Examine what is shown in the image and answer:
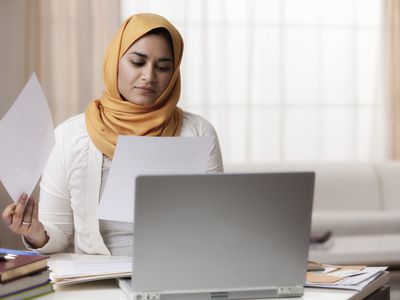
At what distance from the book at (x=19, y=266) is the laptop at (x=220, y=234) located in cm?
19

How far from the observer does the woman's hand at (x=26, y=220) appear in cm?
162

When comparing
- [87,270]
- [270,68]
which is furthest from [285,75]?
[87,270]

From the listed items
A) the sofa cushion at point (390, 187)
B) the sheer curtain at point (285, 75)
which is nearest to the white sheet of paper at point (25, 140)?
the sheer curtain at point (285, 75)

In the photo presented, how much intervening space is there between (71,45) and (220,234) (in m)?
3.26

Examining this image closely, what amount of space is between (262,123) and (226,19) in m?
0.68

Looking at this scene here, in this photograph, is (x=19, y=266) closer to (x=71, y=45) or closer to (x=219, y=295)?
(x=219, y=295)

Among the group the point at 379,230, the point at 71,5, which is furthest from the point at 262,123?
the point at 71,5

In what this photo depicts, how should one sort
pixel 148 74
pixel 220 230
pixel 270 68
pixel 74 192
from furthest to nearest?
pixel 270 68
pixel 148 74
pixel 74 192
pixel 220 230

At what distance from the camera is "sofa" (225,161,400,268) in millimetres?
4230

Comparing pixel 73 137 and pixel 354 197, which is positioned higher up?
pixel 73 137

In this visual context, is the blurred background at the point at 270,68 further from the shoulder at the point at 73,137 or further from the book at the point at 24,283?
the book at the point at 24,283

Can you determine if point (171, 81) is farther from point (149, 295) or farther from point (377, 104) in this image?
point (377, 104)

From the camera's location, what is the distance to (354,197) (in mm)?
4555

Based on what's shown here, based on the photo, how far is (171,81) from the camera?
2205mm
